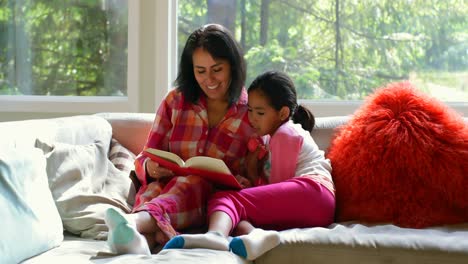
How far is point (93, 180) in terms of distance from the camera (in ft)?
8.22

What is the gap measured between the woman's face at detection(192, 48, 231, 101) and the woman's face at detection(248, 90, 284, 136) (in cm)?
12

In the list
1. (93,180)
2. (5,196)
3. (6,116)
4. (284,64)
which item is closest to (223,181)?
(93,180)

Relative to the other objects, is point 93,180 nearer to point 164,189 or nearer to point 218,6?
point 164,189

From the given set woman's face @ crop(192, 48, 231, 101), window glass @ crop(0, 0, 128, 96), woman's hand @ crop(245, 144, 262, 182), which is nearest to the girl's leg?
woman's hand @ crop(245, 144, 262, 182)

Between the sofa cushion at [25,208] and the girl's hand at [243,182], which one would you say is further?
the girl's hand at [243,182]

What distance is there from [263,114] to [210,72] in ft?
0.82

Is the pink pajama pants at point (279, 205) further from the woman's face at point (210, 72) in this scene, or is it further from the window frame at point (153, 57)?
the window frame at point (153, 57)

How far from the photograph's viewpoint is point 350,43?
370 cm

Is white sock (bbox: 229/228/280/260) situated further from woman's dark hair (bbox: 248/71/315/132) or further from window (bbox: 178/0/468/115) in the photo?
window (bbox: 178/0/468/115)

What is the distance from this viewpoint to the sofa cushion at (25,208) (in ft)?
6.03

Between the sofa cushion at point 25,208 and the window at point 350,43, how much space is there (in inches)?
73.4

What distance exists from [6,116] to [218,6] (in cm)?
137

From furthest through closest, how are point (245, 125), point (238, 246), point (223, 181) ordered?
point (245, 125) < point (223, 181) < point (238, 246)

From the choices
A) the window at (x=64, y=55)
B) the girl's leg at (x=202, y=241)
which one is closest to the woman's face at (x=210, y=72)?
the girl's leg at (x=202, y=241)
